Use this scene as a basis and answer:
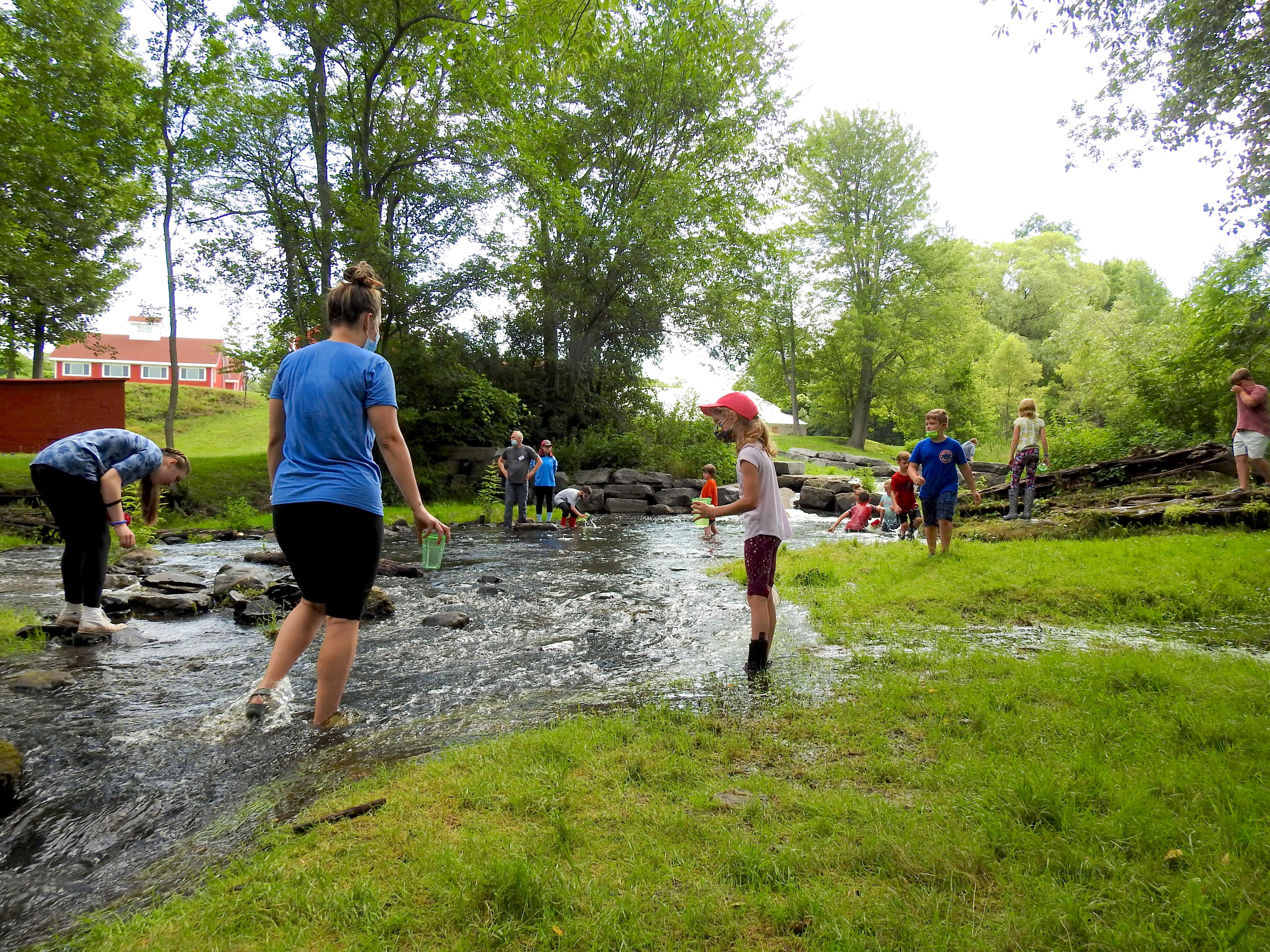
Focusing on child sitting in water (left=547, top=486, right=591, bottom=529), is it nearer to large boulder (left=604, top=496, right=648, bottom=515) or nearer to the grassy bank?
large boulder (left=604, top=496, right=648, bottom=515)

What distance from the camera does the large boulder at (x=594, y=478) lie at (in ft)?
81.8

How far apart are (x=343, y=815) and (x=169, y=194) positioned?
22.1 meters

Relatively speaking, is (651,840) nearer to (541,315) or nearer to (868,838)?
(868,838)

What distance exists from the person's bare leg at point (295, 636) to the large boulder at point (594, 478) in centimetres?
2033

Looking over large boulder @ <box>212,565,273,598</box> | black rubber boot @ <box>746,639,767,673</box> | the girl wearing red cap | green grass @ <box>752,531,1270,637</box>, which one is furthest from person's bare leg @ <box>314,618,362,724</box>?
large boulder @ <box>212,565,273,598</box>

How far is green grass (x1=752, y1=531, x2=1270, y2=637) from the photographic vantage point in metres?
7.01

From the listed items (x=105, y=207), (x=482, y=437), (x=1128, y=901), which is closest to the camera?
(x=1128, y=901)

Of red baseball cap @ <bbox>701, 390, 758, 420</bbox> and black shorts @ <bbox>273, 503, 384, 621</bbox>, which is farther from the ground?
red baseball cap @ <bbox>701, 390, 758, 420</bbox>

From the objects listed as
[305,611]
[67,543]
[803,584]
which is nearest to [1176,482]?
[803,584]

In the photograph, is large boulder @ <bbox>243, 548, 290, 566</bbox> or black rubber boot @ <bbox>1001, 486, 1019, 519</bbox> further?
black rubber boot @ <bbox>1001, 486, 1019, 519</bbox>

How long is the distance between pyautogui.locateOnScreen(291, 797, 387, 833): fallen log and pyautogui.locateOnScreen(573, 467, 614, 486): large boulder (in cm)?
2147

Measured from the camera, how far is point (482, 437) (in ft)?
83.4

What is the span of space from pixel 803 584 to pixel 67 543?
7880 millimetres

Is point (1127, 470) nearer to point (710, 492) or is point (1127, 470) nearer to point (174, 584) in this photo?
point (710, 492)
